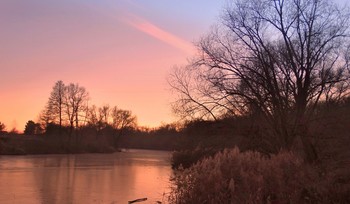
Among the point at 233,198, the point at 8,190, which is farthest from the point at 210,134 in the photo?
the point at 233,198

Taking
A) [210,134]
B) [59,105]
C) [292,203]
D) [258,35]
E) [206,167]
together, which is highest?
[59,105]

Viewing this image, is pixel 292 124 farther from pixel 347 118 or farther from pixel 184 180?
pixel 184 180

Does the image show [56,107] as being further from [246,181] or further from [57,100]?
[246,181]

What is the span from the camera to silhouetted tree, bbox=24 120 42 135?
3080 inches

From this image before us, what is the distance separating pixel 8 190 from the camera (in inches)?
714

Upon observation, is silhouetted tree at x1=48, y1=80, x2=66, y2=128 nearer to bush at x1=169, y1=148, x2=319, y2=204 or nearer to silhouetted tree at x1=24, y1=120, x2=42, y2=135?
silhouetted tree at x1=24, y1=120, x2=42, y2=135

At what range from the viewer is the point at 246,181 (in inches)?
369

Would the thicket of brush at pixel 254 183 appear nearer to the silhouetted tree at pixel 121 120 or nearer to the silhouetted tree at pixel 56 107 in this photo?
A: the silhouetted tree at pixel 56 107

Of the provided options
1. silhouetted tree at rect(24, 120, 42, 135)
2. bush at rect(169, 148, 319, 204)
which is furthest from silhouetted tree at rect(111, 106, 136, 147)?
bush at rect(169, 148, 319, 204)

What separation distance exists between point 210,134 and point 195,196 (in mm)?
14743

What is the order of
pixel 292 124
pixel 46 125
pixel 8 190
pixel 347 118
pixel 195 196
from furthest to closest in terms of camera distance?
pixel 46 125 → pixel 347 118 → pixel 292 124 → pixel 8 190 → pixel 195 196

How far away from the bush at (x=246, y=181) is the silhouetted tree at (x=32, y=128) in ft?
231

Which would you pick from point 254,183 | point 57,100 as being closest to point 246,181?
point 254,183

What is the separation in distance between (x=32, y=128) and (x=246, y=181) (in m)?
76.9
